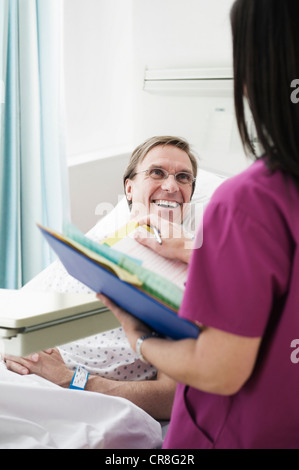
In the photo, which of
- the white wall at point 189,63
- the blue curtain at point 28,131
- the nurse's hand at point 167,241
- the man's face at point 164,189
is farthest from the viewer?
the white wall at point 189,63

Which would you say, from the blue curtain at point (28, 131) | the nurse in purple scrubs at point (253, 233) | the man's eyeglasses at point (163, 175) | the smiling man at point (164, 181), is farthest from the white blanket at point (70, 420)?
the blue curtain at point (28, 131)

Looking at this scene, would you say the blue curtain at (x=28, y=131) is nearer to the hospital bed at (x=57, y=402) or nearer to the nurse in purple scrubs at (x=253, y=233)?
the hospital bed at (x=57, y=402)

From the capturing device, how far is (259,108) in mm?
889

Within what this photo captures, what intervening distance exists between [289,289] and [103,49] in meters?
3.51

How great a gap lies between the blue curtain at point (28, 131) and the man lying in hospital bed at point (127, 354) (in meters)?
0.81

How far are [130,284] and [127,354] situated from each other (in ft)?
3.17

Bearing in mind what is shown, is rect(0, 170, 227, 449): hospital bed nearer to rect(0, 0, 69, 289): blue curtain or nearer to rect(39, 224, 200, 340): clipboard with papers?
rect(39, 224, 200, 340): clipboard with papers

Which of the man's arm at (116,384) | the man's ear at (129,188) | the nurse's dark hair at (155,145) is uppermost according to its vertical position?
the nurse's dark hair at (155,145)

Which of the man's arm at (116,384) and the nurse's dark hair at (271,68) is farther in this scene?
the man's arm at (116,384)

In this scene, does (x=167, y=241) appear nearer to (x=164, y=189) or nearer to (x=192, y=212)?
(x=164, y=189)

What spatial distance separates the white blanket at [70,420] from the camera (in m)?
1.37

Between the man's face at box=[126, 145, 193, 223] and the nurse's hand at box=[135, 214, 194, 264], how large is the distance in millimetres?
176

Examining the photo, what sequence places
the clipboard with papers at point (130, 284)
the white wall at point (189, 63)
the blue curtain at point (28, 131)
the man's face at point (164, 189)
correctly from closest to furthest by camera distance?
1. the clipboard with papers at point (130, 284)
2. the man's face at point (164, 189)
3. the blue curtain at point (28, 131)
4. the white wall at point (189, 63)
